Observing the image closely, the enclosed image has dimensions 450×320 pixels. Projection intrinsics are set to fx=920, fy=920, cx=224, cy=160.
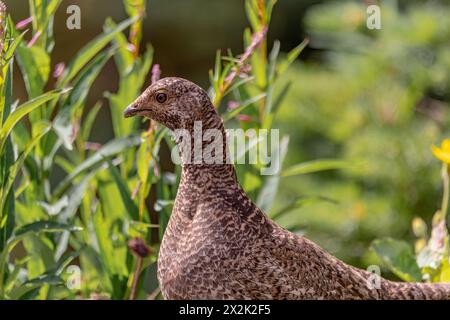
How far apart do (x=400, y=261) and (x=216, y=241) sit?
0.57m

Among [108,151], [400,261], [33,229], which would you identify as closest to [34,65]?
[108,151]

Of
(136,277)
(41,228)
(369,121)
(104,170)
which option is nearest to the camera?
(41,228)

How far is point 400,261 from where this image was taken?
1.72 meters

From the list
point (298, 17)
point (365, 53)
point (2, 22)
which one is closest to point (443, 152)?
point (2, 22)

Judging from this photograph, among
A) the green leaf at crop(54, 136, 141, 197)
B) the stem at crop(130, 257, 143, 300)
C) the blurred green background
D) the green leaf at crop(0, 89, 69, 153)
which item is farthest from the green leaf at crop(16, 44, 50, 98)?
the blurred green background

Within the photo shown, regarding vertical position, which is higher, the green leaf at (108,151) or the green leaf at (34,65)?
the green leaf at (34,65)

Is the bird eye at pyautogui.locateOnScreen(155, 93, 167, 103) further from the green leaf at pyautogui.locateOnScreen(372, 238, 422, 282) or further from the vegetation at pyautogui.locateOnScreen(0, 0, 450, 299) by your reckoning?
the green leaf at pyautogui.locateOnScreen(372, 238, 422, 282)

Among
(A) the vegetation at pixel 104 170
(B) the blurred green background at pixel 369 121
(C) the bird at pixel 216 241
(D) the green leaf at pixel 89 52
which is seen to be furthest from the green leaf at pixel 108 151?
(B) the blurred green background at pixel 369 121

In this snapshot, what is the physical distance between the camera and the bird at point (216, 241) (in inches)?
49.8

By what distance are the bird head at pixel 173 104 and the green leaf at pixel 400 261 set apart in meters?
0.60

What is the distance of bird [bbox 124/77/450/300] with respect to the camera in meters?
1.27

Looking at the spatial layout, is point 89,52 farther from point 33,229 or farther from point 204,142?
point 204,142

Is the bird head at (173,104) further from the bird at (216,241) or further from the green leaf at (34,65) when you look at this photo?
the green leaf at (34,65)

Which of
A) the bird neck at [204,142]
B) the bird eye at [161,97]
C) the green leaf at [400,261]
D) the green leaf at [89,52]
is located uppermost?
the green leaf at [89,52]
